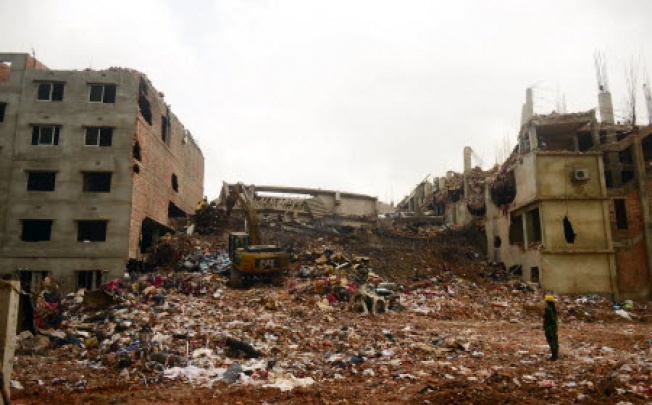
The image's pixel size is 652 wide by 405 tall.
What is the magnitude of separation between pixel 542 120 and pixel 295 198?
1404cm

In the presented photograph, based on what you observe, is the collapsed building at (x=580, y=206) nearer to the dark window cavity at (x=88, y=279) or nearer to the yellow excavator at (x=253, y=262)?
the yellow excavator at (x=253, y=262)

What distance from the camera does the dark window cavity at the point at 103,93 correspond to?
21.8 m

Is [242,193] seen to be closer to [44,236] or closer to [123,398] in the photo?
[44,236]

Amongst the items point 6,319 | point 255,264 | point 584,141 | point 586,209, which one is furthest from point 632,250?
point 6,319

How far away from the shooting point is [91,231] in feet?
68.6

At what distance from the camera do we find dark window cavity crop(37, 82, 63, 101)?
70.9ft

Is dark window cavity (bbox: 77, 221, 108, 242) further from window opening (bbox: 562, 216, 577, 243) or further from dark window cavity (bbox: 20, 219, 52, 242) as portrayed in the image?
window opening (bbox: 562, 216, 577, 243)

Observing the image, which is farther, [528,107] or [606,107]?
[528,107]

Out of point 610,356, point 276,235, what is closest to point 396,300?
point 610,356

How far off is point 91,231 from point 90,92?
21.1ft

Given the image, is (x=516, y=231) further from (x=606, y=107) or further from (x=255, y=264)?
(x=255, y=264)

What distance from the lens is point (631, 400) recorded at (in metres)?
5.70

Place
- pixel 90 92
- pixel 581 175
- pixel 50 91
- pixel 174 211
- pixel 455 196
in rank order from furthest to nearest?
pixel 455 196 → pixel 174 211 → pixel 90 92 → pixel 50 91 → pixel 581 175

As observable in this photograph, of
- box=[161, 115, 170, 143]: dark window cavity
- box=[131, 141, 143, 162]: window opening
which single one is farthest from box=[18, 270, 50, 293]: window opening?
box=[161, 115, 170, 143]: dark window cavity
